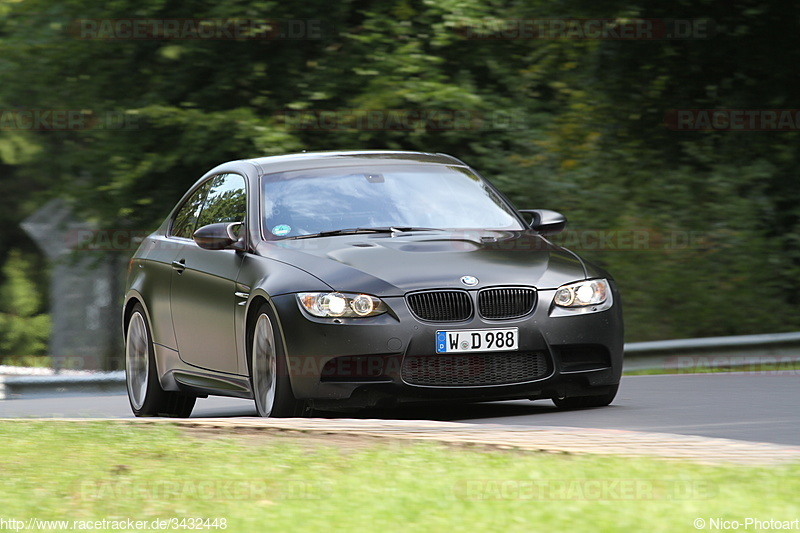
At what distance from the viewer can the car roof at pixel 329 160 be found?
387 inches

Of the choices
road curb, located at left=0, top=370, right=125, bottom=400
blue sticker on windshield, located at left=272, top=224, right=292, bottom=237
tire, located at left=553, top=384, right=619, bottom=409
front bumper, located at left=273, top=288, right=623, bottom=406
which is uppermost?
blue sticker on windshield, located at left=272, top=224, right=292, bottom=237

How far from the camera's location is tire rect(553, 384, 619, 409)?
9.23 meters

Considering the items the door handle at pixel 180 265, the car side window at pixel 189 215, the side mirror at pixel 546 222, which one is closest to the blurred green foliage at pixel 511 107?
the side mirror at pixel 546 222

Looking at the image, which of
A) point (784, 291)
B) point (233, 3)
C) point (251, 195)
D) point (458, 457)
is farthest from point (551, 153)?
point (458, 457)

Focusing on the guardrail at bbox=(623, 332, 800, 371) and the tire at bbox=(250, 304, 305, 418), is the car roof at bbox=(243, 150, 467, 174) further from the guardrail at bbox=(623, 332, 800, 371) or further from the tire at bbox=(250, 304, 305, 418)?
the guardrail at bbox=(623, 332, 800, 371)

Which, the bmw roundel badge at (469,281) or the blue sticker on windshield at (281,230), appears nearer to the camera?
the bmw roundel badge at (469,281)

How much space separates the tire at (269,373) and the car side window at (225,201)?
1.11m

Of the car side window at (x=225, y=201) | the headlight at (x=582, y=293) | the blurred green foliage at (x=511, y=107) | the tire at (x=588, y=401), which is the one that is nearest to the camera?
the headlight at (x=582, y=293)

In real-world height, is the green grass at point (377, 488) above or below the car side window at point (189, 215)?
above

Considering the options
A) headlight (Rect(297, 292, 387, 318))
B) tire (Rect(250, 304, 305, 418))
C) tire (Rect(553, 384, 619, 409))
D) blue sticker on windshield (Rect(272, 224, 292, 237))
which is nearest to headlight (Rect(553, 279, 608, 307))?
tire (Rect(553, 384, 619, 409))

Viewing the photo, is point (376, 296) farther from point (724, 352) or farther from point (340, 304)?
point (724, 352)

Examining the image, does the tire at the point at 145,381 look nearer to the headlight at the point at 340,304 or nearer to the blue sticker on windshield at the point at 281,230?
the blue sticker on windshield at the point at 281,230

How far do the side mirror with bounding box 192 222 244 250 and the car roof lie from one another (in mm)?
680

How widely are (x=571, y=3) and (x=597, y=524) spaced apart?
1428 cm
